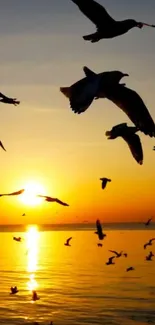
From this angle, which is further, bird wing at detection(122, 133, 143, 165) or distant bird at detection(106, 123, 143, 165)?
bird wing at detection(122, 133, 143, 165)

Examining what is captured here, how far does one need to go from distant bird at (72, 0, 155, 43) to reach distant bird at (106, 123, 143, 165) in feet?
10.7

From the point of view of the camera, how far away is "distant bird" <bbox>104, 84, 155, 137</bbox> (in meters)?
11.4

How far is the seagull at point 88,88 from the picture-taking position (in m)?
9.45

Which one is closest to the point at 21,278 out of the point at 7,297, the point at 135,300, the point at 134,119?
the point at 7,297

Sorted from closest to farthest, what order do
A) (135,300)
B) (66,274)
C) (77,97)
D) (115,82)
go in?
(77,97) < (115,82) < (135,300) < (66,274)

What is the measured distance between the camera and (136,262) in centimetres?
7912

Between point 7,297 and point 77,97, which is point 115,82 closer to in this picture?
point 77,97

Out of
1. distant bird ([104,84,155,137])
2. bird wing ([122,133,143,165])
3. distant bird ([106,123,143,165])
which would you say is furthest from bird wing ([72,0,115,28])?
bird wing ([122,133,143,165])

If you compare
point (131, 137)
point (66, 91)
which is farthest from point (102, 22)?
point (131, 137)

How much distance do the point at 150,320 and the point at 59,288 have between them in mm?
16448

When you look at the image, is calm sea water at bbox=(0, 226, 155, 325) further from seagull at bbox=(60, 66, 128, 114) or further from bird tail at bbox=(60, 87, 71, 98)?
bird tail at bbox=(60, 87, 71, 98)

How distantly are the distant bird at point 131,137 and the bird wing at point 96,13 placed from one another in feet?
10.7

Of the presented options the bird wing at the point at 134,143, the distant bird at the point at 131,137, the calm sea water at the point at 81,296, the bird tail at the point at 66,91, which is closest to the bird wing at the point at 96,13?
the bird tail at the point at 66,91

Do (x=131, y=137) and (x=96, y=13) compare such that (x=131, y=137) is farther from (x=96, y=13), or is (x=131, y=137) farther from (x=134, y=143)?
(x=96, y=13)
